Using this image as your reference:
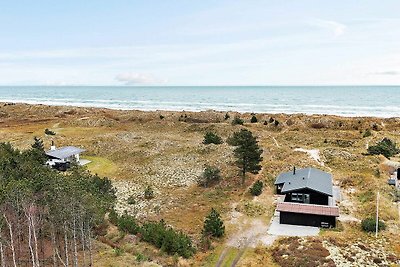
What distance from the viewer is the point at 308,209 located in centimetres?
3406

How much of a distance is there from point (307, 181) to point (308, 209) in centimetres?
454

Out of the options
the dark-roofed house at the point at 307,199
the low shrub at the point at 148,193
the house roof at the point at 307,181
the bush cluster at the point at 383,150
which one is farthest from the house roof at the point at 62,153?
the bush cluster at the point at 383,150

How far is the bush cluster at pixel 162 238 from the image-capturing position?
1103 inches

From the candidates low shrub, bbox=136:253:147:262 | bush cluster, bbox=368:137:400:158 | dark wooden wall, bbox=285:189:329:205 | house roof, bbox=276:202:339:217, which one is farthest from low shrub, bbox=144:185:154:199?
bush cluster, bbox=368:137:400:158

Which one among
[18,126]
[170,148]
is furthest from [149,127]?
[18,126]

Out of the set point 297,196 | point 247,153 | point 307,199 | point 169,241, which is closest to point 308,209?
point 307,199

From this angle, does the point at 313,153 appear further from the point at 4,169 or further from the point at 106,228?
the point at 4,169

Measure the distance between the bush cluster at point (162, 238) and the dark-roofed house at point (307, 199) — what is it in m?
10.1

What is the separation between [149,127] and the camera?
81.7 metres

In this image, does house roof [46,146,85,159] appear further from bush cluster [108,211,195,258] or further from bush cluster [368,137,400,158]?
bush cluster [368,137,400,158]

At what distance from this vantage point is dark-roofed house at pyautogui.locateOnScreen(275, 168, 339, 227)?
3350 centimetres

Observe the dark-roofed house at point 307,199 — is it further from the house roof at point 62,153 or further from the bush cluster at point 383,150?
the house roof at point 62,153

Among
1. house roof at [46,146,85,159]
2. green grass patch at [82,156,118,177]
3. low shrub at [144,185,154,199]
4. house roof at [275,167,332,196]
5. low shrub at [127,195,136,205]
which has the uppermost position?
house roof at [46,146,85,159]

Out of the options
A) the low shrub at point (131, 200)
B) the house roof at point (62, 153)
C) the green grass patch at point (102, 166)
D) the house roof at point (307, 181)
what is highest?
the house roof at point (62, 153)
